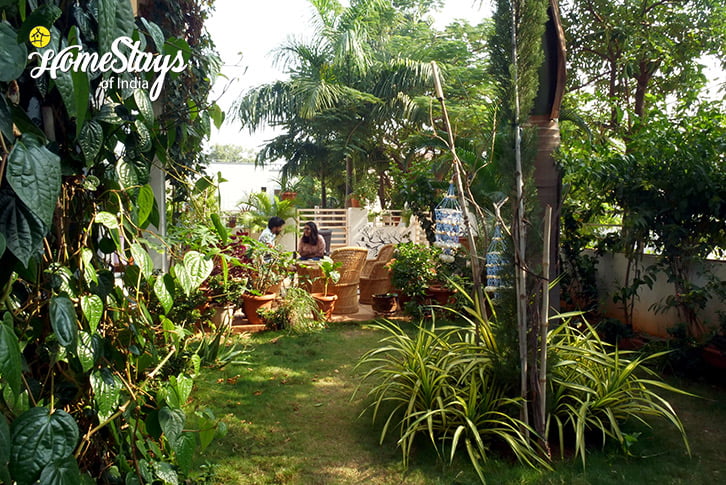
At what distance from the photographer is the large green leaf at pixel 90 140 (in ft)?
4.15

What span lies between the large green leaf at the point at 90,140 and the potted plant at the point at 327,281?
5158mm

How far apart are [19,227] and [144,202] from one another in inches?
17.9

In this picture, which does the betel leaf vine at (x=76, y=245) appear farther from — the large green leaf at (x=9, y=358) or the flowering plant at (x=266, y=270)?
the flowering plant at (x=266, y=270)

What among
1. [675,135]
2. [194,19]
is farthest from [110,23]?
[675,135]

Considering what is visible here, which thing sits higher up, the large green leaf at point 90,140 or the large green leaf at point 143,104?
the large green leaf at point 143,104

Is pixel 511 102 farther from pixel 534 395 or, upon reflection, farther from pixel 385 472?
pixel 385 472

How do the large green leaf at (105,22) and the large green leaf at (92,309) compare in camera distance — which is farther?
the large green leaf at (92,309)

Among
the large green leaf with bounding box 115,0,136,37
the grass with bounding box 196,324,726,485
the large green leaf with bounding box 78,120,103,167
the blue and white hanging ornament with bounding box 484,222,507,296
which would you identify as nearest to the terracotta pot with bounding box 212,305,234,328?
the grass with bounding box 196,324,726,485

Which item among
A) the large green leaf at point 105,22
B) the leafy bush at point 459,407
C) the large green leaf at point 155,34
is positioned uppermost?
the large green leaf at point 155,34

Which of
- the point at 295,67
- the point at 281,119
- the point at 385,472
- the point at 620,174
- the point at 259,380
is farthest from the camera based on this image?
the point at 281,119

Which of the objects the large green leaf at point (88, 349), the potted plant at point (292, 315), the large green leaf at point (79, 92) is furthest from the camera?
the potted plant at point (292, 315)

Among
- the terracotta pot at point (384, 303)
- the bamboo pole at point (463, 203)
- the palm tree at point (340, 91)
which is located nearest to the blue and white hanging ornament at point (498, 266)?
the bamboo pole at point (463, 203)

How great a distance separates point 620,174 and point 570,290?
179cm

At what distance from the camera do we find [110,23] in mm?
1091
